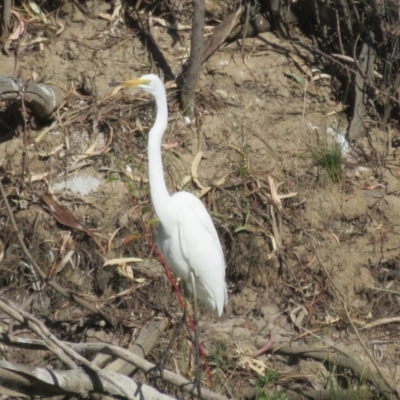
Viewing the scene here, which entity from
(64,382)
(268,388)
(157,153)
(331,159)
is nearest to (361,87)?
(331,159)

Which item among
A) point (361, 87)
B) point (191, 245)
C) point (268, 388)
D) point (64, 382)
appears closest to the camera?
point (64, 382)

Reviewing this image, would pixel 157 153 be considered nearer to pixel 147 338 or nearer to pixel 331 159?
pixel 147 338

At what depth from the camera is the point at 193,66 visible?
5559 millimetres

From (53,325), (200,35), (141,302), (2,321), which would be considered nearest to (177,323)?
(141,302)

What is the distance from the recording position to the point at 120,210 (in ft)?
17.9

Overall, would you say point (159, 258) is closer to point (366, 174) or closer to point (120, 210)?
point (120, 210)

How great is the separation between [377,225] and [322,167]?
47 cm

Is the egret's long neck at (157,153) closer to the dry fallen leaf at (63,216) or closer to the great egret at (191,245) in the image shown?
the great egret at (191,245)

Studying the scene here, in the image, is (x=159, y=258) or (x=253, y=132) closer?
(x=159, y=258)

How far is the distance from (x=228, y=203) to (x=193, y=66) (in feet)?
2.68

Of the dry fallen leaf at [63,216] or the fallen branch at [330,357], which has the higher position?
the dry fallen leaf at [63,216]

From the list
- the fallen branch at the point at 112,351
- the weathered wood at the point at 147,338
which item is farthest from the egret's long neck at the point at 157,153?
the weathered wood at the point at 147,338

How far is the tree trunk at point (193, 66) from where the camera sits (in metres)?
5.39

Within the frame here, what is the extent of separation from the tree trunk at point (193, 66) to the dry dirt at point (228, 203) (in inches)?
4.0
